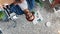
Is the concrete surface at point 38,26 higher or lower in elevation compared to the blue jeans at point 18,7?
Result: lower

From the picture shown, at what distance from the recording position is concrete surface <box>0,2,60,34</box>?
1.09m

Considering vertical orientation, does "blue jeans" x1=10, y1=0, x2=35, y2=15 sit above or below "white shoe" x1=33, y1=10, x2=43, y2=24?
above

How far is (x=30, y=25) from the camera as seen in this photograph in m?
1.10

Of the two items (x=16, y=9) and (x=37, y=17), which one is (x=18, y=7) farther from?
(x=37, y=17)

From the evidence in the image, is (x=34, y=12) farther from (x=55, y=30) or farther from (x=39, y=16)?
Answer: (x=55, y=30)

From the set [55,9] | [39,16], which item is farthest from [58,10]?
[39,16]

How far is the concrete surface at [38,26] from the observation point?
109 cm

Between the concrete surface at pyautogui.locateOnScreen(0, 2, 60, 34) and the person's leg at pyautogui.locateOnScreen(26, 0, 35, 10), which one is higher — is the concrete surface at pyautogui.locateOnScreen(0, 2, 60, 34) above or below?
below

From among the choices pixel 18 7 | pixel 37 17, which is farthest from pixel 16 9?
pixel 37 17

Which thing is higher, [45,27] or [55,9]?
[55,9]

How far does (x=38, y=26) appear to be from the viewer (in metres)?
1.10

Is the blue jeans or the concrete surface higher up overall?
the blue jeans

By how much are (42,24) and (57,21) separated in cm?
10

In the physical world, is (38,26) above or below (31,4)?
below
